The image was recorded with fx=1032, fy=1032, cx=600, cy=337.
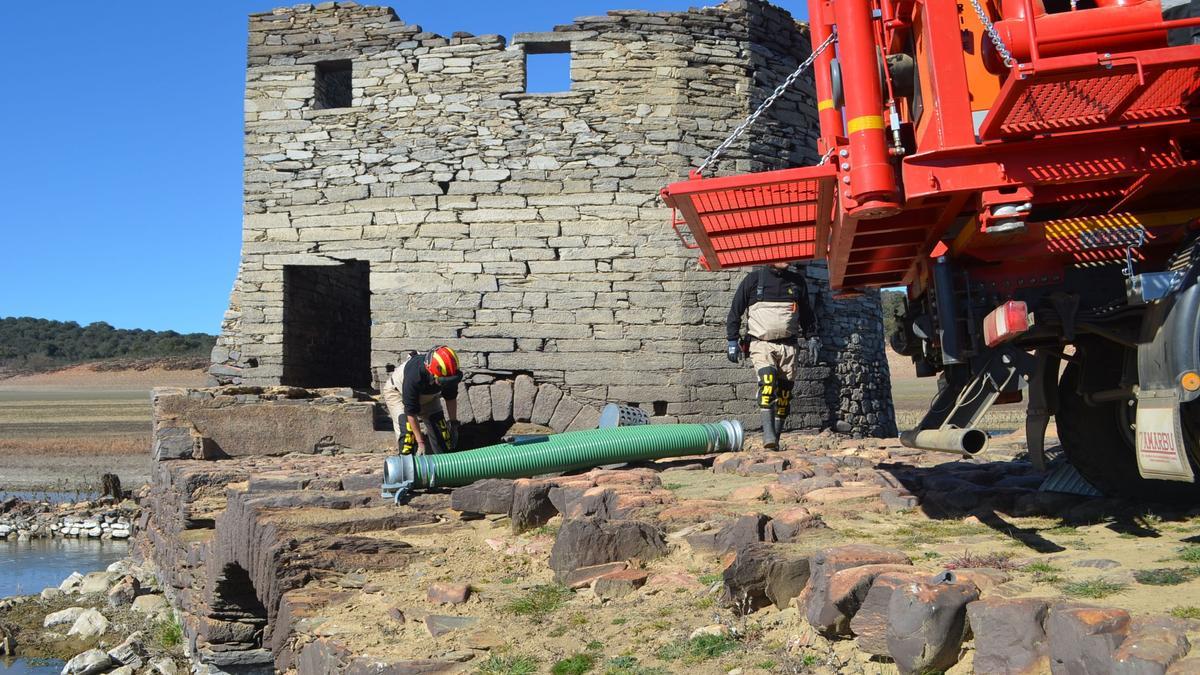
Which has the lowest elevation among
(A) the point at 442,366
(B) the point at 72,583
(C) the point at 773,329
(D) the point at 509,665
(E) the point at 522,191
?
(B) the point at 72,583

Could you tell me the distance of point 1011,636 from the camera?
10.7 feet

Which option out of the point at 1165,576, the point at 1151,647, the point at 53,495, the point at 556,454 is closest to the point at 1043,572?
the point at 1165,576

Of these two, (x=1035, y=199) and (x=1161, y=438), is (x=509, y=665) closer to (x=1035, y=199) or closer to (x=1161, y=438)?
(x=1161, y=438)

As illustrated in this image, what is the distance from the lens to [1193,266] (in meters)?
4.09

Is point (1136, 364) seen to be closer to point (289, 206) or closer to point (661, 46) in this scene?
point (661, 46)

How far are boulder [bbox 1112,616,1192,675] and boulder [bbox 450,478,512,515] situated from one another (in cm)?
459

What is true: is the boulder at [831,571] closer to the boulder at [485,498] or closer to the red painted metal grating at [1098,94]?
the red painted metal grating at [1098,94]

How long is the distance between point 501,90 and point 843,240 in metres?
7.69

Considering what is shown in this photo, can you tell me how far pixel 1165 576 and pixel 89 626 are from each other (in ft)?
36.3

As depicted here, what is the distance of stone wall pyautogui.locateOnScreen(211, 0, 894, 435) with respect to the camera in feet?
38.4

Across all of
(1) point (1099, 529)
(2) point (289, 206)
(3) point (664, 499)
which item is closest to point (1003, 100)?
(1) point (1099, 529)

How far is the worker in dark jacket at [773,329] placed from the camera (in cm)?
859

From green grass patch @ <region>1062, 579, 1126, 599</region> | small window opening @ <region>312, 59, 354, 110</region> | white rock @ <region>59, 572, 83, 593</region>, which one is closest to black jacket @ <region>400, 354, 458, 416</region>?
small window opening @ <region>312, 59, 354, 110</region>

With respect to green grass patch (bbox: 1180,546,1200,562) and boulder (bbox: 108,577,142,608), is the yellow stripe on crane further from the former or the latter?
boulder (bbox: 108,577,142,608)
